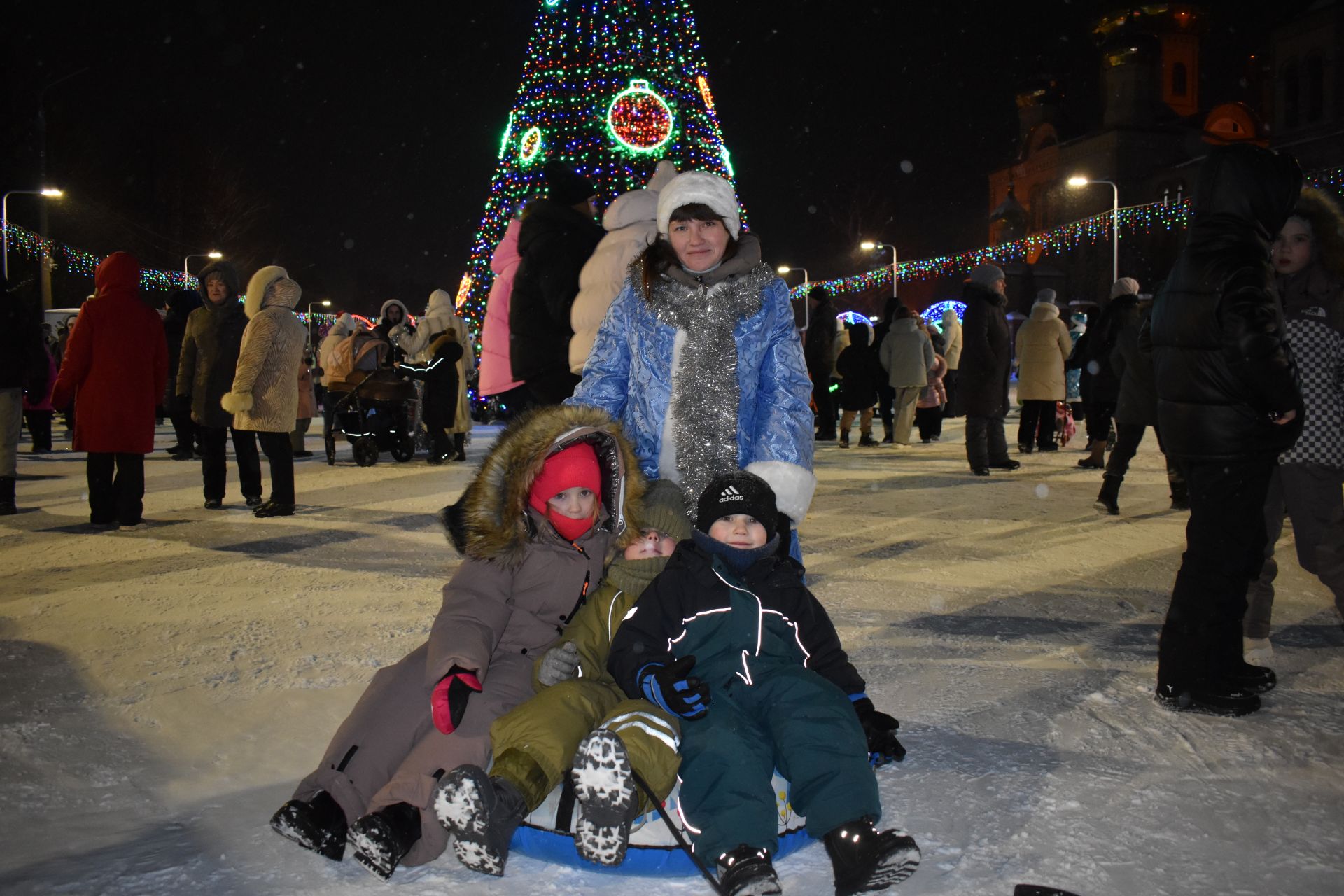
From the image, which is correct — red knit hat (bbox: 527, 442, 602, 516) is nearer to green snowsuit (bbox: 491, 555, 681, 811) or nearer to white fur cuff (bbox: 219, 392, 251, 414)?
green snowsuit (bbox: 491, 555, 681, 811)

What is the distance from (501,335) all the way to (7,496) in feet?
16.5

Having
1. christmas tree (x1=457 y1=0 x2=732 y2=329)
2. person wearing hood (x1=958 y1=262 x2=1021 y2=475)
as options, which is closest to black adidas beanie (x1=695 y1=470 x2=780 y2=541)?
person wearing hood (x1=958 y1=262 x2=1021 y2=475)

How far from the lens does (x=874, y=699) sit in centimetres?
352

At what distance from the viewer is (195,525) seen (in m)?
7.20

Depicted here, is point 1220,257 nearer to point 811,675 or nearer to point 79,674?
point 811,675

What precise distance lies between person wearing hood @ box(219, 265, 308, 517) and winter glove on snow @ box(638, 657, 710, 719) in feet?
18.1

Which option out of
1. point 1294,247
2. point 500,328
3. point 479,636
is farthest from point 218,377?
point 1294,247

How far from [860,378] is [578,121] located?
19.8 ft

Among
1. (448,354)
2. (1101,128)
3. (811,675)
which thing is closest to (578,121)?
(448,354)

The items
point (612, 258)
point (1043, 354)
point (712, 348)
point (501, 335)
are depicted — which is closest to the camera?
point (712, 348)

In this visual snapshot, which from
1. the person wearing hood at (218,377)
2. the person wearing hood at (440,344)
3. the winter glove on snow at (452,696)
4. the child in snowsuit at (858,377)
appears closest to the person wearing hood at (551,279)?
the winter glove on snow at (452,696)

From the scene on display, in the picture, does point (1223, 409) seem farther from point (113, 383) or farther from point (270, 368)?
point (113, 383)

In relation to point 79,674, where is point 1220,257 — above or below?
above

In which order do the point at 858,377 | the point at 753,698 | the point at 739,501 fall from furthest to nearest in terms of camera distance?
the point at 858,377, the point at 739,501, the point at 753,698
